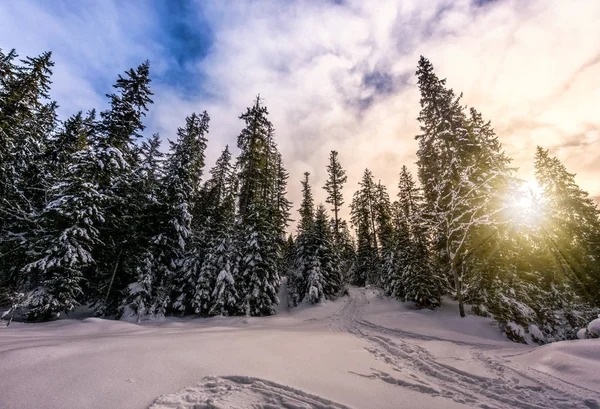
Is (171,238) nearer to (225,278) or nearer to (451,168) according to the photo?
(225,278)

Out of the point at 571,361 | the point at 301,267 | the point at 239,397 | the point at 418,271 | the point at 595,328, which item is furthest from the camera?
the point at 301,267

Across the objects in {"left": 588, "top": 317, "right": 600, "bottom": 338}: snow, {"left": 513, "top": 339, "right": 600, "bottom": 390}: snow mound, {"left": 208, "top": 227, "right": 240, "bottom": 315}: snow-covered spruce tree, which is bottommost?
{"left": 513, "top": 339, "right": 600, "bottom": 390}: snow mound

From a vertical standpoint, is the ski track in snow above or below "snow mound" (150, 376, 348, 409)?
below

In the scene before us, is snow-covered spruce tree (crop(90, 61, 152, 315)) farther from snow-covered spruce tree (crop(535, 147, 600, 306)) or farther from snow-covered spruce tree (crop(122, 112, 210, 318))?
snow-covered spruce tree (crop(535, 147, 600, 306))

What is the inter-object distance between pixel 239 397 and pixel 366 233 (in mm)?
36996

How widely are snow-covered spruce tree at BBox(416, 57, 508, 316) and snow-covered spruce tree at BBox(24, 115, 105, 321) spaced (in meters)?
18.6

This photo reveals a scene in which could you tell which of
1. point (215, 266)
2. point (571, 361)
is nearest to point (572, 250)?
point (571, 361)

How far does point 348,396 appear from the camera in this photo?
3.97m

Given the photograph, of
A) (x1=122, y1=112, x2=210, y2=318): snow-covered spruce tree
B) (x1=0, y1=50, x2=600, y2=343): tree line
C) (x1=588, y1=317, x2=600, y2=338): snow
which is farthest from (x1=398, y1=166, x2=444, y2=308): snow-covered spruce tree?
(x1=122, y1=112, x2=210, y2=318): snow-covered spruce tree

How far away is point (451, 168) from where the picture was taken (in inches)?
615

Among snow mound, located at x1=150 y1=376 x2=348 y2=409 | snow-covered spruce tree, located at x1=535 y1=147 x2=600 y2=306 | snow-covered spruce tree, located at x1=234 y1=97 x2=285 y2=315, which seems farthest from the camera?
snow-covered spruce tree, located at x1=234 y1=97 x2=285 y2=315

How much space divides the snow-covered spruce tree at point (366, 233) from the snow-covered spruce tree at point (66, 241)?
93.4ft

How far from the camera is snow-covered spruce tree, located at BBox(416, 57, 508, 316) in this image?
13.8 m

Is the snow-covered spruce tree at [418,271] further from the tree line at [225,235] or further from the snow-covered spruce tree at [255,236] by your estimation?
the snow-covered spruce tree at [255,236]
